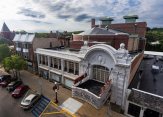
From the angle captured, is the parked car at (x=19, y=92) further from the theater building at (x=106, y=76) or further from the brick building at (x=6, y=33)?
Answer: the brick building at (x=6, y=33)

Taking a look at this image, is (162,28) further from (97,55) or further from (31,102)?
(31,102)

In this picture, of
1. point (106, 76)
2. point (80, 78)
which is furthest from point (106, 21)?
point (80, 78)

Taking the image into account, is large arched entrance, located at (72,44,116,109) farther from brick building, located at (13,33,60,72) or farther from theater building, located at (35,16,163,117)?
brick building, located at (13,33,60,72)

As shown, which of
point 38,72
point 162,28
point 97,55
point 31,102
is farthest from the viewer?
point 162,28

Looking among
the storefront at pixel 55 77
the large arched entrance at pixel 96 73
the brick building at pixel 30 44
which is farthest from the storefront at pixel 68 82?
the brick building at pixel 30 44

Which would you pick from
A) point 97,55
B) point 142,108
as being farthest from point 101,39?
point 142,108

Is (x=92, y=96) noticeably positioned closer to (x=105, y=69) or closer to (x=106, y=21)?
(x=105, y=69)

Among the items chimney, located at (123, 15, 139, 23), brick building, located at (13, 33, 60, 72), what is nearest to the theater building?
Result: brick building, located at (13, 33, 60, 72)
